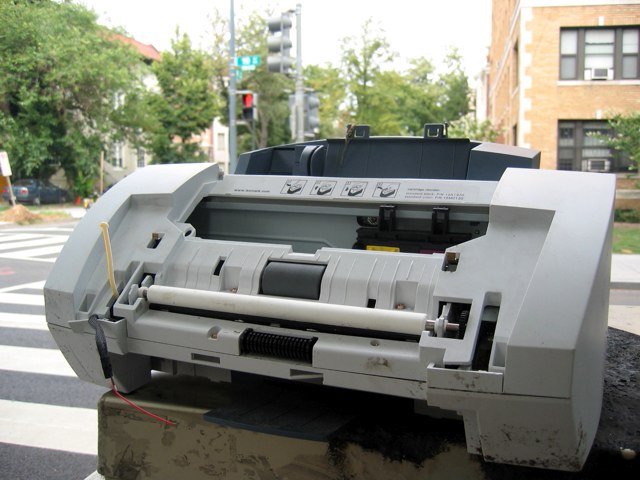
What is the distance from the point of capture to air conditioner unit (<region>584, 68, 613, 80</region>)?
20.8 meters

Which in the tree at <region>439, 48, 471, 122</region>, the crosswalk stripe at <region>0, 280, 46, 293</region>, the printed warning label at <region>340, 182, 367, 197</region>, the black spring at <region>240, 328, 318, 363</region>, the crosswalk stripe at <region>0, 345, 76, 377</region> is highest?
the tree at <region>439, 48, 471, 122</region>

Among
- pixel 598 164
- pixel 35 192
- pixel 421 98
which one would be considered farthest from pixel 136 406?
pixel 421 98

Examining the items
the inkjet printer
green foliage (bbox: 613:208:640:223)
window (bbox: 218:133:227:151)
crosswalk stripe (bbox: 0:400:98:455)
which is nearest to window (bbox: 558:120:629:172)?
green foliage (bbox: 613:208:640:223)

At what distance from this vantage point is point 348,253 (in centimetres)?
267

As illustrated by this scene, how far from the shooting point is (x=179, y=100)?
1591 inches

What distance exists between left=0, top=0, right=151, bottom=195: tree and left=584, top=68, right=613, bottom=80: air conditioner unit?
20.7 meters

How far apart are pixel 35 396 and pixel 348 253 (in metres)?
3.81

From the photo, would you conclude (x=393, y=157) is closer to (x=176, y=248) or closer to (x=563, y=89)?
(x=176, y=248)

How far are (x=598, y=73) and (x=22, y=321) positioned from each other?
18.8 meters

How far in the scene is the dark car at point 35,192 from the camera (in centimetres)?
3022

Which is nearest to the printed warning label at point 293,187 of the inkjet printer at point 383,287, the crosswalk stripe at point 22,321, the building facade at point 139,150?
the inkjet printer at point 383,287

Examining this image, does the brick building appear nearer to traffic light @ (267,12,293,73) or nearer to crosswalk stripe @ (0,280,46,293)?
traffic light @ (267,12,293,73)

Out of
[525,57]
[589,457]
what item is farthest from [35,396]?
[525,57]

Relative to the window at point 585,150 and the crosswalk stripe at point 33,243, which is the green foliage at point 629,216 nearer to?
the window at point 585,150
